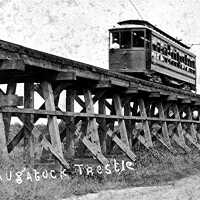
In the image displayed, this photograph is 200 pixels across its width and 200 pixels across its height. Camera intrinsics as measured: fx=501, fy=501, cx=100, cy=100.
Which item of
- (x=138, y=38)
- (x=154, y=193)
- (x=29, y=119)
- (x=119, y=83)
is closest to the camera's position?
(x=154, y=193)

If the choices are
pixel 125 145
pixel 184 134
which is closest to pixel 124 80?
pixel 125 145

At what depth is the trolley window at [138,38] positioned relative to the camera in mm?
19297

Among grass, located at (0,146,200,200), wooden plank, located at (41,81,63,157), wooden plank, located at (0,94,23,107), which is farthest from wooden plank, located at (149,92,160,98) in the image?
wooden plank, located at (0,94,23,107)

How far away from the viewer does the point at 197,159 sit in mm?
16203

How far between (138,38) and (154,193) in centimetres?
1089

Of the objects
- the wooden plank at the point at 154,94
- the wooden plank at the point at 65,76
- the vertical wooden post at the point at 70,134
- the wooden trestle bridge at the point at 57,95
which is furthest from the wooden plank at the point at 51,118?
the wooden plank at the point at 154,94

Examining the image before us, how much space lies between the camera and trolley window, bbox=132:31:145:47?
19297mm

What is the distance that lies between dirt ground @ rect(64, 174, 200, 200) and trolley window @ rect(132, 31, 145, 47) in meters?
9.47

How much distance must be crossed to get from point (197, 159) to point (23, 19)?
57595 millimetres

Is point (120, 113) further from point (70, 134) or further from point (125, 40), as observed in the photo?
point (125, 40)

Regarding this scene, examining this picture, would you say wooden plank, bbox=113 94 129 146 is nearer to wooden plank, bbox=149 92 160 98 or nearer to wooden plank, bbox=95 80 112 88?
wooden plank, bbox=95 80 112 88

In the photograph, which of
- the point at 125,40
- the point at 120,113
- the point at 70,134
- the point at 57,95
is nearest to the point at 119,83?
the point at 120,113

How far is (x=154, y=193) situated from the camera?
934cm

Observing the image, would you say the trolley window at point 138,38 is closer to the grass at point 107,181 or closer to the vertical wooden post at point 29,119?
the grass at point 107,181
